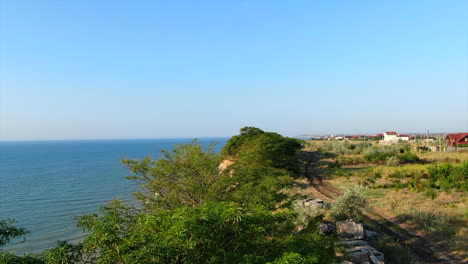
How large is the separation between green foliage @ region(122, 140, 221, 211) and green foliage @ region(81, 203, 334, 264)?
274 inches

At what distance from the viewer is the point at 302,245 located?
663 cm

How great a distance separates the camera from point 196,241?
541 centimetres

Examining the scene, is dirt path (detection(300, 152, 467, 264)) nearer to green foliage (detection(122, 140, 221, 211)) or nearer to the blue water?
green foliage (detection(122, 140, 221, 211))

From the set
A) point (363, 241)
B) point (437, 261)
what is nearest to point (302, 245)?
point (363, 241)

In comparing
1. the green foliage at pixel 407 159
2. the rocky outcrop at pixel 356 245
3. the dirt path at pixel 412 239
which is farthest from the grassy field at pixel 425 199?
the rocky outcrop at pixel 356 245

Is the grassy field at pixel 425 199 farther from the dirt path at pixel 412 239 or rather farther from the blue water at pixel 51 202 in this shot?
the blue water at pixel 51 202

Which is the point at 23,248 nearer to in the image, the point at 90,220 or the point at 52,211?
the point at 52,211

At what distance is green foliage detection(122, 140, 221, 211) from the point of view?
44.9ft

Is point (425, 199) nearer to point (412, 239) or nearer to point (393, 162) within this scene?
point (412, 239)

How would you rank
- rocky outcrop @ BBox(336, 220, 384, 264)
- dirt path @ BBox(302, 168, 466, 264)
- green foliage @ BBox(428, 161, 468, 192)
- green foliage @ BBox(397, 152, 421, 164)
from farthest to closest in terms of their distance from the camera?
green foliage @ BBox(397, 152, 421, 164) < green foliage @ BBox(428, 161, 468, 192) < dirt path @ BBox(302, 168, 466, 264) < rocky outcrop @ BBox(336, 220, 384, 264)

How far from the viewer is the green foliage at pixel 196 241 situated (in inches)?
203

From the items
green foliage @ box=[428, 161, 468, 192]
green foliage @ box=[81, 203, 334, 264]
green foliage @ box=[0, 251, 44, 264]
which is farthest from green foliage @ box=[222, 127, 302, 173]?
green foliage @ box=[0, 251, 44, 264]

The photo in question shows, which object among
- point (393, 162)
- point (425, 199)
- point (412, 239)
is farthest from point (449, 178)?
point (412, 239)

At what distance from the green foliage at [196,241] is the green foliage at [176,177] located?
6.95 m
